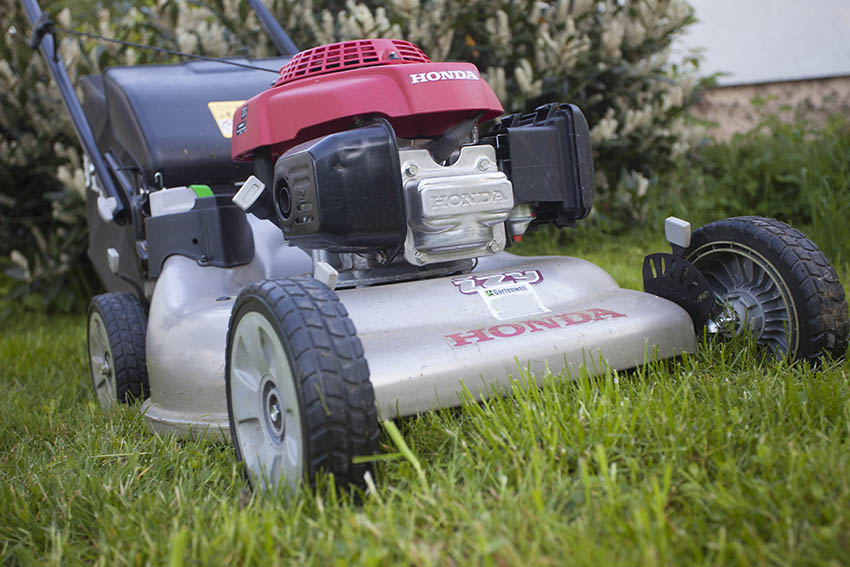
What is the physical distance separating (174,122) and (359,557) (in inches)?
71.2

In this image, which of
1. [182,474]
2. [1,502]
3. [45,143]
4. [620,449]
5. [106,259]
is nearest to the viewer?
[620,449]

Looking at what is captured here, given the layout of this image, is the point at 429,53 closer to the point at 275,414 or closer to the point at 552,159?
the point at 552,159

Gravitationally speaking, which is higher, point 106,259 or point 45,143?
point 45,143

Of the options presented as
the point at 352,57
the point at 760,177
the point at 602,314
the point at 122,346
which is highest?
the point at 352,57

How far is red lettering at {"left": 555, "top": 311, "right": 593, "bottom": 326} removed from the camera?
1.61 m

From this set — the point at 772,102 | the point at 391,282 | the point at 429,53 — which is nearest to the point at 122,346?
the point at 391,282

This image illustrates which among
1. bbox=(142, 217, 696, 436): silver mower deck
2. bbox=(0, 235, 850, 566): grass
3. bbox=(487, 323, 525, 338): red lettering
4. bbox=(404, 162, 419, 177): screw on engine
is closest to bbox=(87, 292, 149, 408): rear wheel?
bbox=(142, 217, 696, 436): silver mower deck

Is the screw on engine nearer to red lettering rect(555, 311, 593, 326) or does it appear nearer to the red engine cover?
the red engine cover

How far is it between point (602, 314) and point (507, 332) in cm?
24

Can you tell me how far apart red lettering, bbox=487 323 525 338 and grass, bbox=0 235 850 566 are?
94mm

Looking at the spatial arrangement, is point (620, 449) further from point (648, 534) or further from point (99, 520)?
point (99, 520)

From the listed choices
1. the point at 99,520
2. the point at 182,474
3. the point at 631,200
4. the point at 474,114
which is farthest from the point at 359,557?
the point at 631,200

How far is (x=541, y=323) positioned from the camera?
1608mm

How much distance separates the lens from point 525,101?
377 centimetres
